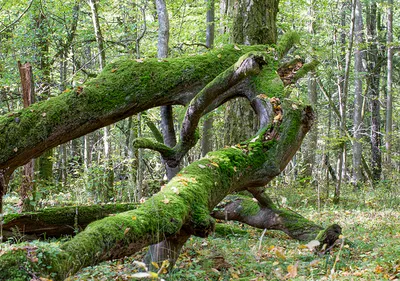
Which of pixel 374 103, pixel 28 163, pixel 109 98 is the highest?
pixel 374 103

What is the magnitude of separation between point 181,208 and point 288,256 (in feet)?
8.03

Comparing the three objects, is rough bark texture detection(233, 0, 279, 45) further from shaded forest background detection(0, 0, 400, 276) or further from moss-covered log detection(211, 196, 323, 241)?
moss-covered log detection(211, 196, 323, 241)

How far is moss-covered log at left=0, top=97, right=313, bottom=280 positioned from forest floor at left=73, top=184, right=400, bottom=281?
1.40 feet

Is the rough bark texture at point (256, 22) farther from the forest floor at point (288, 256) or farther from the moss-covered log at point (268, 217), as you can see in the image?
the forest floor at point (288, 256)

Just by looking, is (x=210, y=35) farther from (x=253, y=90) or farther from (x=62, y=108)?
(x=62, y=108)

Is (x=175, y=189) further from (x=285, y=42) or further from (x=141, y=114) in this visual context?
(x=141, y=114)

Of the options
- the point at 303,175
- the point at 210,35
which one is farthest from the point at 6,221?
the point at 303,175

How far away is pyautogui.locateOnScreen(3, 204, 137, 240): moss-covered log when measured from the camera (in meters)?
6.07

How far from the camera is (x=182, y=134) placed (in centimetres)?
585

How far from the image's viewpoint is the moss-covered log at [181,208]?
9.96ft

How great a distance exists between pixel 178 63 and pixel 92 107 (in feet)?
5.36

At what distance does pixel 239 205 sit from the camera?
7.33 m

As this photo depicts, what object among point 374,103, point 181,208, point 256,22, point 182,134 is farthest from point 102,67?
point 374,103

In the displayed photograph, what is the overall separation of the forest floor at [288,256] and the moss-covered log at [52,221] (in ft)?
3.78
